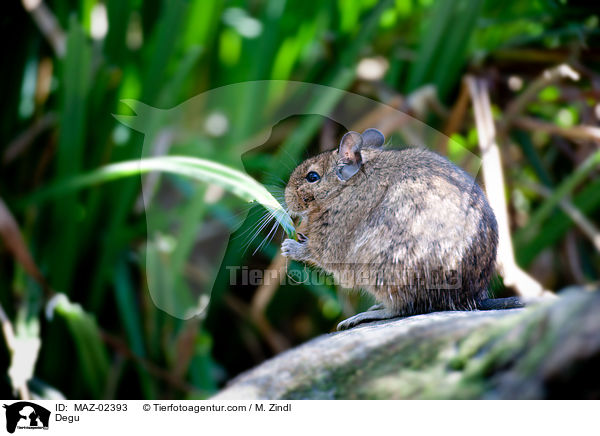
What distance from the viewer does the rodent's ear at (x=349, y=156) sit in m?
0.73

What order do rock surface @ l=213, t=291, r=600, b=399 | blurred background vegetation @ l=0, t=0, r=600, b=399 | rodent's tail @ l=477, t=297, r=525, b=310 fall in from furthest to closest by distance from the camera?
1. blurred background vegetation @ l=0, t=0, r=600, b=399
2. rodent's tail @ l=477, t=297, r=525, b=310
3. rock surface @ l=213, t=291, r=600, b=399

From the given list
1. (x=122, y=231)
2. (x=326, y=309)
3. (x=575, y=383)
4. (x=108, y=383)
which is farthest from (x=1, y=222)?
(x=575, y=383)

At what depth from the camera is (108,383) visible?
5.03 feet

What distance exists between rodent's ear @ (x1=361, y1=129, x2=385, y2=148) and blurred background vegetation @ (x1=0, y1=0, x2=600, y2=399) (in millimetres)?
481

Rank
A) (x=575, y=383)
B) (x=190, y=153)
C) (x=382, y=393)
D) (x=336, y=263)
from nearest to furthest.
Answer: (x=575, y=383) < (x=382, y=393) < (x=336, y=263) < (x=190, y=153)

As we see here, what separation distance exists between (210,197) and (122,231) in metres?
0.28

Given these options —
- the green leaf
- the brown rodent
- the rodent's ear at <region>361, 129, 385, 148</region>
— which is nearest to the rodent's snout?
the brown rodent

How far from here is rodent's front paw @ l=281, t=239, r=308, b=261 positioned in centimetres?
80

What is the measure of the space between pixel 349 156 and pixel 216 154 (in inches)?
34.4

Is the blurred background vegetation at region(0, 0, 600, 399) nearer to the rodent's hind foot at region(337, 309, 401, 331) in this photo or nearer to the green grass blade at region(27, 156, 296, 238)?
the green grass blade at region(27, 156, 296, 238)

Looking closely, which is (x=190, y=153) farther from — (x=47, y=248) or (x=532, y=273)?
(x=532, y=273)

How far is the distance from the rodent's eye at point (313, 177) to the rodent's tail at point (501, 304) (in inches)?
12.5
